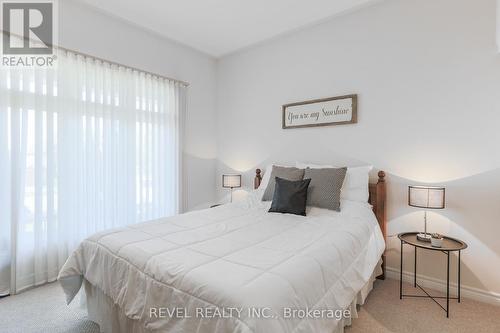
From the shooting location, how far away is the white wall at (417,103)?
2088mm

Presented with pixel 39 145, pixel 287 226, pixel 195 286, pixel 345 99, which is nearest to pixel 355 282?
pixel 287 226

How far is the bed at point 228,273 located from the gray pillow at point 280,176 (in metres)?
0.50

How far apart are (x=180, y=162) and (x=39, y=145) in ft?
4.97

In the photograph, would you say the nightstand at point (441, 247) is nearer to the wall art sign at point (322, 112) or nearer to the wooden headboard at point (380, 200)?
the wooden headboard at point (380, 200)

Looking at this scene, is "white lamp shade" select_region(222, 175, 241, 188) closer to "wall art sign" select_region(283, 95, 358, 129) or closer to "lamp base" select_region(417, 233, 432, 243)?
"wall art sign" select_region(283, 95, 358, 129)

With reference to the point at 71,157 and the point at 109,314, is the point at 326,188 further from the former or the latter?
the point at 71,157

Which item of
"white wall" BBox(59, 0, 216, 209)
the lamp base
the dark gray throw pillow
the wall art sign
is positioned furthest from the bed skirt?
"white wall" BBox(59, 0, 216, 209)

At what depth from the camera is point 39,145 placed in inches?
93.1

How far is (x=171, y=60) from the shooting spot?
3.44 meters

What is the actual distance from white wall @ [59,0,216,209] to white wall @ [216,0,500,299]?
3.97 ft

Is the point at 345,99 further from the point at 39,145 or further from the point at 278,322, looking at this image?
the point at 39,145

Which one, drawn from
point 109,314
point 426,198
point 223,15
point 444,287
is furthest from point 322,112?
point 109,314

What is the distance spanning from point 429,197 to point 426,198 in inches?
0.9

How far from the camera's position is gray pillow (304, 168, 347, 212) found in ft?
7.66
